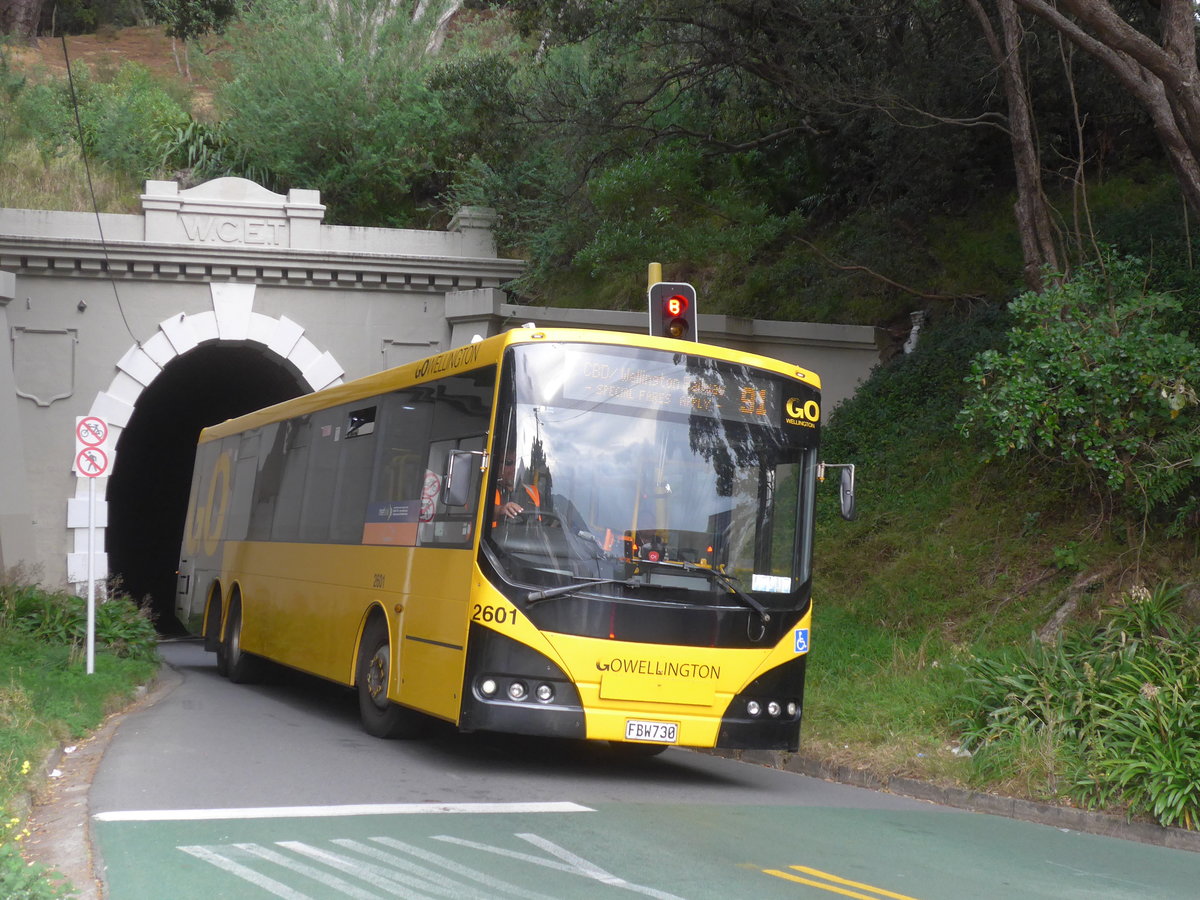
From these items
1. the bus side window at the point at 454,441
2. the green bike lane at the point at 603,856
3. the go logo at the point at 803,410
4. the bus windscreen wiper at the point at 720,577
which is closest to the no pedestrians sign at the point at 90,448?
the bus side window at the point at 454,441

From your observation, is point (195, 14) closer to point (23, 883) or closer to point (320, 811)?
point (320, 811)

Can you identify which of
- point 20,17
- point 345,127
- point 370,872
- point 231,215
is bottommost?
point 370,872

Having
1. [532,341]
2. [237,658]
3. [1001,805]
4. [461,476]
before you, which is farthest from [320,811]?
[237,658]

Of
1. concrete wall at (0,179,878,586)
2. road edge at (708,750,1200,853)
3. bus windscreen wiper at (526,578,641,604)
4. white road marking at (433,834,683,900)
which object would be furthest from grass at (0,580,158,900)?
road edge at (708,750,1200,853)

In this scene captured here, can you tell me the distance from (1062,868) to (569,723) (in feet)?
10.6

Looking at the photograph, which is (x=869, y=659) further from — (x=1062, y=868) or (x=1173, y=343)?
(x=1062, y=868)

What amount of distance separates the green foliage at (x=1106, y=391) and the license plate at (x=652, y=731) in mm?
4610

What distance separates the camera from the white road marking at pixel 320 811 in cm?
729

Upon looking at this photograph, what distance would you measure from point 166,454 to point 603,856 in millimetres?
30741

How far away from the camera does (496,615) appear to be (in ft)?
28.5

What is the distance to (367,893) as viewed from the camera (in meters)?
5.61

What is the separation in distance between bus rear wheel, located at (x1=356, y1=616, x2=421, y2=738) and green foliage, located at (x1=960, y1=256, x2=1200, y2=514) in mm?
5655

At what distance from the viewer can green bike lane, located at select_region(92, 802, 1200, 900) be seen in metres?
5.82

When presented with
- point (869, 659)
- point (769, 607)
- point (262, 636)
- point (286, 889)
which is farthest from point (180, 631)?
point (286, 889)
